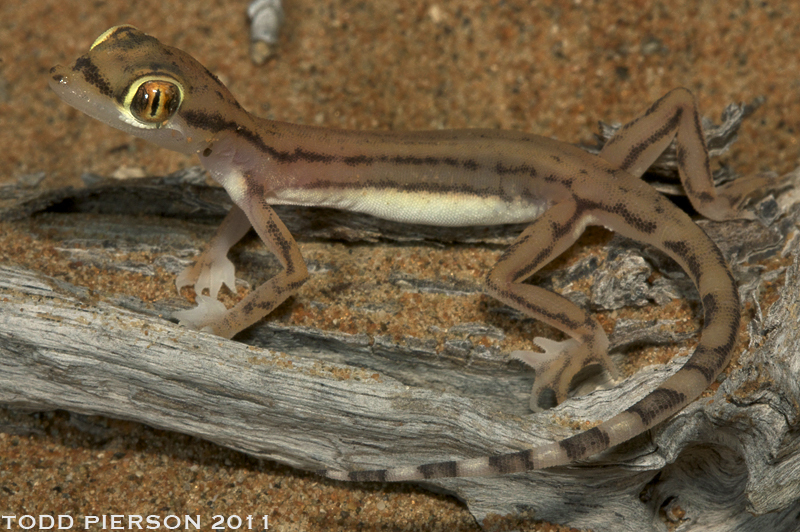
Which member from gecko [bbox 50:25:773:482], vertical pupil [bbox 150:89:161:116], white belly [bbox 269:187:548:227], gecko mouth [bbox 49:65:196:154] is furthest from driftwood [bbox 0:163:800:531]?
vertical pupil [bbox 150:89:161:116]

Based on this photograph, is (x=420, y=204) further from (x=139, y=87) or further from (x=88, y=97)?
(x=88, y=97)

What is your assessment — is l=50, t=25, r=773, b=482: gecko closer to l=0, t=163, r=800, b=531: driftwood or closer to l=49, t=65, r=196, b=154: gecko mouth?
l=49, t=65, r=196, b=154: gecko mouth

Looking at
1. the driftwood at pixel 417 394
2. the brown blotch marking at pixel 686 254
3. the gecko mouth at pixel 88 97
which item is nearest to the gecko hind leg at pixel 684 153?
the driftwood at pixel 417 394

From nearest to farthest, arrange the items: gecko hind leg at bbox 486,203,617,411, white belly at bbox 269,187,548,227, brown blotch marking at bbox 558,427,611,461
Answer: brown blotch marking at bbox 558,427,611,461 → gecko hind leg at bbox 486,203,617,411 → white belly at bbox 269,187,548,227

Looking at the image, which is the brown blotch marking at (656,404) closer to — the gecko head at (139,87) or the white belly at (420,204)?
the white belly at (420,204)

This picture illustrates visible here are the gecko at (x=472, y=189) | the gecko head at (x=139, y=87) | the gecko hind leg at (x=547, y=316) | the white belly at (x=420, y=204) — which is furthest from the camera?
the white belly at (x=420, y=204)

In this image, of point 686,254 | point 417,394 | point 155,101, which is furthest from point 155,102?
point 686,254

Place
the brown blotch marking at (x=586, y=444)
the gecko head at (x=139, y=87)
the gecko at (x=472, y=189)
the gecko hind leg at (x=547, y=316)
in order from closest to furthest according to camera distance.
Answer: the brown blotch marking at (x=586, y=444), the gecko head at (x=139, y=87), the gecko at (x=472, y=189), the gecko hind leg at (x=547, y=316)
